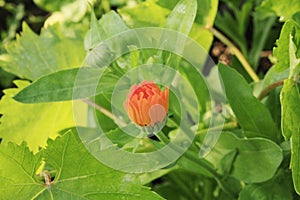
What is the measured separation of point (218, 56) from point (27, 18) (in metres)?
0.62

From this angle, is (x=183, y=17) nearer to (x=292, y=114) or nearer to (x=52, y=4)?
(x=292, y=114)

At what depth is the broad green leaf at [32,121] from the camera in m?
1.05

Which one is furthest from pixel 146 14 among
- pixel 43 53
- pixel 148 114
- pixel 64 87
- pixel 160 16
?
pixel 148 114

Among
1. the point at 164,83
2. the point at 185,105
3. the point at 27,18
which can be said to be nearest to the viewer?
the point at 164,83

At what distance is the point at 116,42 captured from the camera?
2.65ft

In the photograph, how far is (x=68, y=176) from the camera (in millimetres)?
789

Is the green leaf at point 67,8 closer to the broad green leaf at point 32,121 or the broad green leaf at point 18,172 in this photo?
the broad green leaf at point 32,121

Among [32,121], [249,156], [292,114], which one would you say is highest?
[292,114]

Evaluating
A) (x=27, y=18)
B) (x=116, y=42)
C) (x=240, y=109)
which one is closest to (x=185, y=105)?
(x=240, y=109)

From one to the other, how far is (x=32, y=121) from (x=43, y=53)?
5.6 inches

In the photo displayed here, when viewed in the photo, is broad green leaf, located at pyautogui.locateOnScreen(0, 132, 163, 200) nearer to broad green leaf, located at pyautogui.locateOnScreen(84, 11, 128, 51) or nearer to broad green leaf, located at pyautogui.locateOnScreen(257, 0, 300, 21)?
broad green leaf, located at pyautogui.locateOnScreen(84, 11, 128, 51)

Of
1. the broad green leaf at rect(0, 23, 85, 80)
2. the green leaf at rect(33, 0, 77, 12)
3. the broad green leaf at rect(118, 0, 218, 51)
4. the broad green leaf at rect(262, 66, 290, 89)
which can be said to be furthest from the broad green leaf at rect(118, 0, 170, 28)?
the green leaf at rect(33, 0, 77, 12)

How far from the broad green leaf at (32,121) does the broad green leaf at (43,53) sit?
0.19 ft

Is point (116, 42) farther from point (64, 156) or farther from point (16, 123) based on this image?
point (16, 123)
